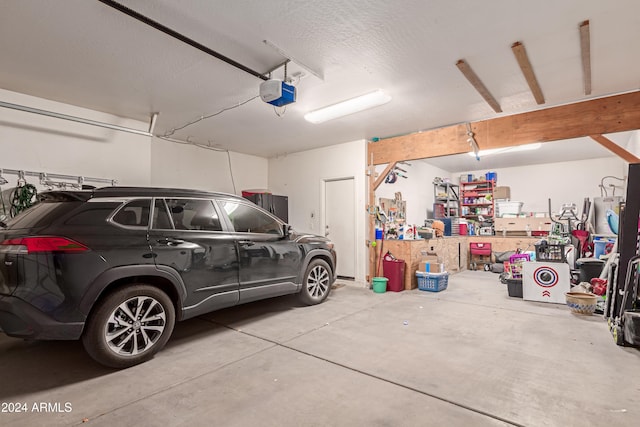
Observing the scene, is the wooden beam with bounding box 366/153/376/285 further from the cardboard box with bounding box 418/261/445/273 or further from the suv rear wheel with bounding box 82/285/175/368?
the suv rear wheel with bounding box 82/285/175/368

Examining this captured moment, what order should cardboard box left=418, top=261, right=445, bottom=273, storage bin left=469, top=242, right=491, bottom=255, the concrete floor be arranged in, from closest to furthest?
the concrete floor
cardboard box left=418, top=261, right=445, bottom=273
storage bin left=469, top=242, right=491, bottom=255

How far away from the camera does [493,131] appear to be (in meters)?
4.57

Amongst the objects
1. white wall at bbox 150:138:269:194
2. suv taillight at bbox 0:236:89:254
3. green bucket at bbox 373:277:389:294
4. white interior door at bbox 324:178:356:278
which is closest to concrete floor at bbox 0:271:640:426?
suv taillight at bbox 0:236:89:254

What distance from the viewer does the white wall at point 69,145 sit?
3775mm

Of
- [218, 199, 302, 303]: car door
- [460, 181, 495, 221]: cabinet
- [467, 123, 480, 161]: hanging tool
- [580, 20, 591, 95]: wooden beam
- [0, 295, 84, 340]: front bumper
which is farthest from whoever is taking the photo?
[460, 181, 495, 221]: cabinet

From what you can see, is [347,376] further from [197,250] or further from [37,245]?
[37,245]

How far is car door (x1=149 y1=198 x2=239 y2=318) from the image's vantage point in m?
2.79

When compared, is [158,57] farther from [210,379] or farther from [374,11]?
[210,379]

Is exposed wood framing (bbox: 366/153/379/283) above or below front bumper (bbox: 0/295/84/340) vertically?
above

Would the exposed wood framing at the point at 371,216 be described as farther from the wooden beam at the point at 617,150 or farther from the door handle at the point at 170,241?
the door handle at the point at 170,241

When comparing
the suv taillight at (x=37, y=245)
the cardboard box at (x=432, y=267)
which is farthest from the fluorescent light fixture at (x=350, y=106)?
the suv taillight at (x=37, y=245)

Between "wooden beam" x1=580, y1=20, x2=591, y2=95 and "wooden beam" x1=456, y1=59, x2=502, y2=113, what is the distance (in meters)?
0.89

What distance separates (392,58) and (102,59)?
113 inches

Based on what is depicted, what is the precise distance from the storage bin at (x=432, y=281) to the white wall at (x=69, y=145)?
4997 mm
